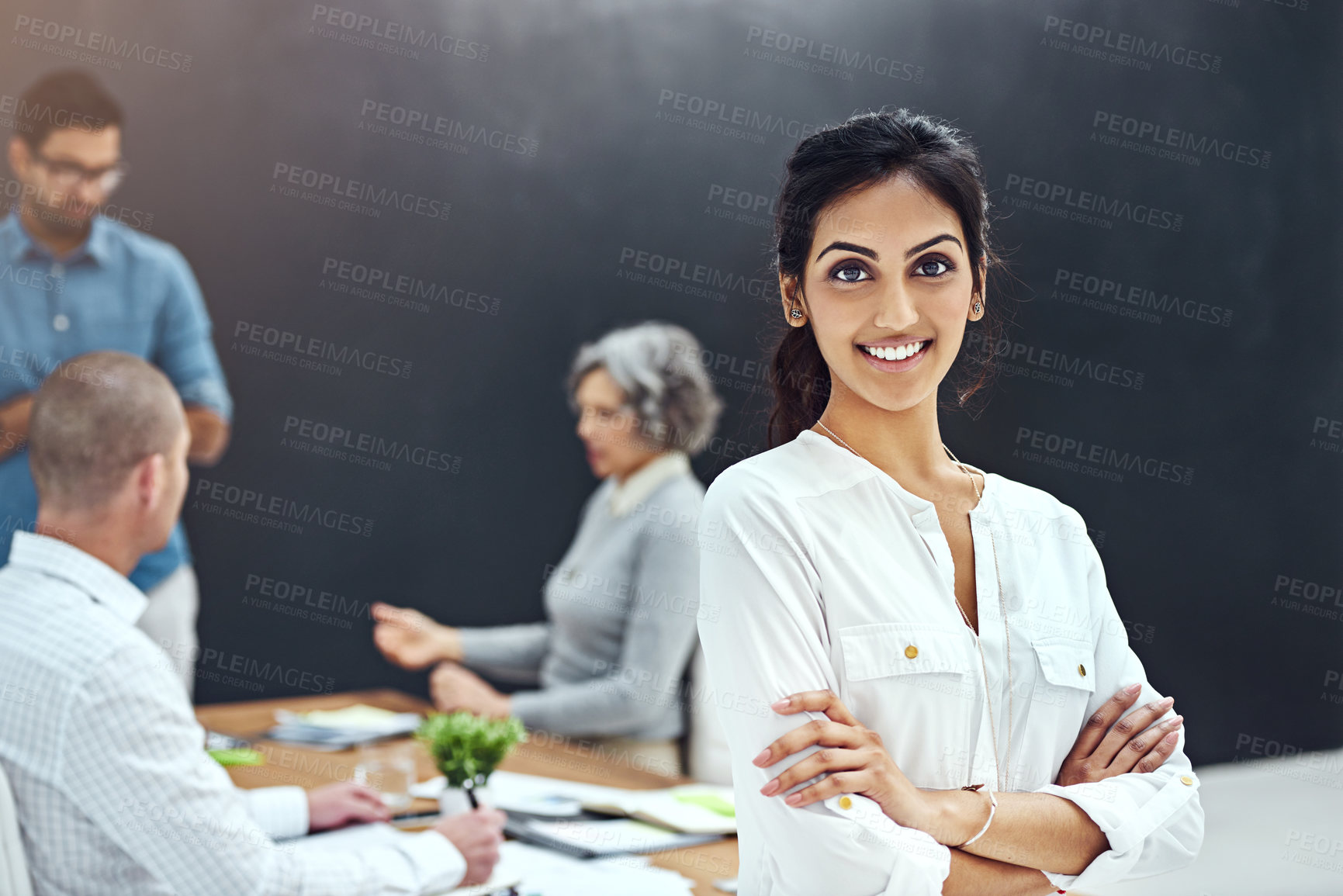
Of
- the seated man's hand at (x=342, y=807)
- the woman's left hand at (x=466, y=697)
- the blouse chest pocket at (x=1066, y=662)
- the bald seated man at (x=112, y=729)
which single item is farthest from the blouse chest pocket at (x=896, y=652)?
the woman's left hand at (x=466, y=697)

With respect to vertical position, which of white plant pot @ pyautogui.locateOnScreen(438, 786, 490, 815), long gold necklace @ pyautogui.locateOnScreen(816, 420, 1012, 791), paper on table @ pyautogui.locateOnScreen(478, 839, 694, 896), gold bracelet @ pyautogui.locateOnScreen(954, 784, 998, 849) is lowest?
paper on table @ pyautogui.locateOnScreen(478, 839, 694, 896)

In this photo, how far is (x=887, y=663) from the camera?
1.27 metres

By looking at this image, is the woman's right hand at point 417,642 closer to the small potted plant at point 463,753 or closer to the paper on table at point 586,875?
the small potted plant at point 463,753

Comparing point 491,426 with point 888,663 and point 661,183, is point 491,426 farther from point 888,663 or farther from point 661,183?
point 888,663

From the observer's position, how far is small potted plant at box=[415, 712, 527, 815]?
222 cm

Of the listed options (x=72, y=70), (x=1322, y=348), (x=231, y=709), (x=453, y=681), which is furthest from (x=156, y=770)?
(x=1322, y=348)

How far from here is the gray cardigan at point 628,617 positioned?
300cm

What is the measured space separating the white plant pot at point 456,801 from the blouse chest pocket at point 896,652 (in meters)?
1.19

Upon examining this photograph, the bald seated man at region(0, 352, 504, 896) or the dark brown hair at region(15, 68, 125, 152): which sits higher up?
the dark brown hair at region(15, 68, 125, 152)

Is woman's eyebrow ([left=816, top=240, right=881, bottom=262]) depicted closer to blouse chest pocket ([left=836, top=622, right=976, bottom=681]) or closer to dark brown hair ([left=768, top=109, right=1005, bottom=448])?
dark brown hair ([left=768, top=109, right=1005, bottom=448])

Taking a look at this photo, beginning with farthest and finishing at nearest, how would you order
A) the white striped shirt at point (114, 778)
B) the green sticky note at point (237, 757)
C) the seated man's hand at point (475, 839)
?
1. the green sticky note at point (237, 757)
2. the seated man's hand at point (475, 839)
3. the white striped shirt at point (114, 778)

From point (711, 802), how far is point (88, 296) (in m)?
2.87

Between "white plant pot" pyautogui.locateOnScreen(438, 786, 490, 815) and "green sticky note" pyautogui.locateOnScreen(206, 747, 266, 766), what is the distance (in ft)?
2.69

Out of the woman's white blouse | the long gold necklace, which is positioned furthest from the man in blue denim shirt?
the long gold necklace
